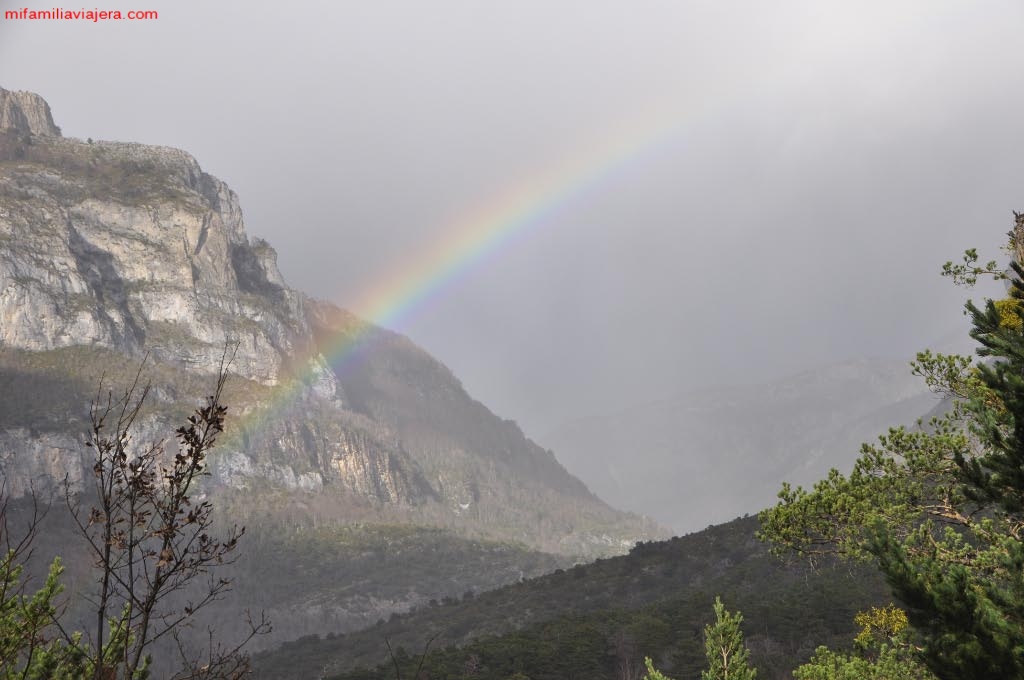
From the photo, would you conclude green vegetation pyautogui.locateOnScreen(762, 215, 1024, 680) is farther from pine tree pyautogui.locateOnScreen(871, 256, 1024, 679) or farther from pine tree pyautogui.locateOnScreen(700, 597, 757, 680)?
pine tree pyautogui.locateOnScreen(700, 597, 757, 680)

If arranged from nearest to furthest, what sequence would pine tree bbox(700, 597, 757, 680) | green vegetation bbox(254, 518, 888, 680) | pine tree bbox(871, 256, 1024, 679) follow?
pine tree bbox(871, 256, 1024, 679), pine tree bbox(700, 597, 757, 680), green vegetation bbox(254, 518, 888, 680)

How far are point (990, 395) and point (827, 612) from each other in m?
71.7

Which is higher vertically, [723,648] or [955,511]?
[955,511]

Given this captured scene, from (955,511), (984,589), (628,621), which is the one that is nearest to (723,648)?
(955,511)

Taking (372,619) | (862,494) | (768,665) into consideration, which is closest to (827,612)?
(768,665)

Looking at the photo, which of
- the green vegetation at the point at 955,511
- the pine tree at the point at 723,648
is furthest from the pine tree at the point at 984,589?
the pine tree at the point at 723,648

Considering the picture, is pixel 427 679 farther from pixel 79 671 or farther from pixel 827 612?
pixel 79 671

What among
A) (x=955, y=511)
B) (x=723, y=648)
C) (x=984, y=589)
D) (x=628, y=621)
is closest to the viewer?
(x=984, y=589)

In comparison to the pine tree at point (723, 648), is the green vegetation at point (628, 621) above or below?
above

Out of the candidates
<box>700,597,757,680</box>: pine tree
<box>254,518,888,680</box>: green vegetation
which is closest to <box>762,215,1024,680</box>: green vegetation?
<box>700,597,757,680</box>: pine tree

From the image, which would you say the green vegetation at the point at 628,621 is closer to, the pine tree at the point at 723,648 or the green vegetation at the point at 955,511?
the pine tree at the point at 723,648

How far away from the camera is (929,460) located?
1716 centimetres

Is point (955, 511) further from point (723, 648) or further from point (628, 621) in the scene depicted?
point (628, 621)

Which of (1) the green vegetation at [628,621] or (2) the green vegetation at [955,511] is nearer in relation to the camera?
(2) the green vegetation at [955,511]
